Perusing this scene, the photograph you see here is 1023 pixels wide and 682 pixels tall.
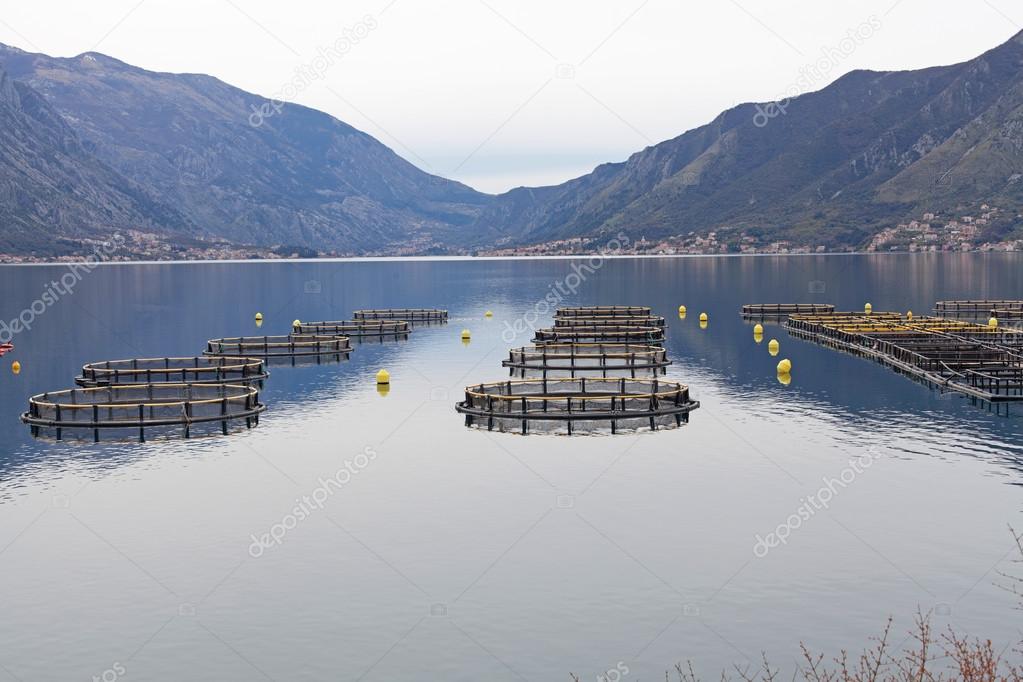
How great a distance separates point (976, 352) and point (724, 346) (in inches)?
1357

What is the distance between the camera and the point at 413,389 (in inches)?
3888

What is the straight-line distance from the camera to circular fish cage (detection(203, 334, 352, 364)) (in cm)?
12150

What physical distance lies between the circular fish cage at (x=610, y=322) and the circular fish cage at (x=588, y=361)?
2863 cm

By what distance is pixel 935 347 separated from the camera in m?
110

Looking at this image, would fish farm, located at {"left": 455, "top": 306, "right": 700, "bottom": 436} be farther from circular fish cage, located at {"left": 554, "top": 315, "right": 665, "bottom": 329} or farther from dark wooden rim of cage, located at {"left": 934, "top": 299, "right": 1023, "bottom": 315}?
dark wooden rim of cage, located at {"left": 934, "top": 299, "right": 1023, "bottom": 315}

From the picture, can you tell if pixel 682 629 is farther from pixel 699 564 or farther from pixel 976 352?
pixel 976 352

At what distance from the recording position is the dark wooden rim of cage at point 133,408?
75963mm

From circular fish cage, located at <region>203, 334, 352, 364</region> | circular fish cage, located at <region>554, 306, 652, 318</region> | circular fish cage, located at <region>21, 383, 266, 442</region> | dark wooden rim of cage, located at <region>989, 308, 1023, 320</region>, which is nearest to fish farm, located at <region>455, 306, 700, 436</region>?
circular fish cage, located at <region>21, 383, 266, 442</region>

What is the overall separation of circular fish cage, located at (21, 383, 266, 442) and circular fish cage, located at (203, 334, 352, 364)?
35.1 meters

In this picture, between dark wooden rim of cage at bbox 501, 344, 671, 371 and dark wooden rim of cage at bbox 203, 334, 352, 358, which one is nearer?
dark wooden rim of cage at bbox 501, 344, 671, 371

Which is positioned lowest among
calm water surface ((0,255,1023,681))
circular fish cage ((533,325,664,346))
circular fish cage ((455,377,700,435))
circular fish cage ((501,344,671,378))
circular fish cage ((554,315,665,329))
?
calm water surface ((0,255,1023,681))

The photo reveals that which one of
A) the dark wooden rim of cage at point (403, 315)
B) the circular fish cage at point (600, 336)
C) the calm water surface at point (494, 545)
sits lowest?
the calm water surface at point (494, 545)

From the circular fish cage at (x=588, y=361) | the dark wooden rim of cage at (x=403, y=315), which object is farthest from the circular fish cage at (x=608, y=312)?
the circular fish cage at (x=588, y=361)

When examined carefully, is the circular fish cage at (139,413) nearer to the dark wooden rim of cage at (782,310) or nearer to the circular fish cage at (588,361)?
the circular fish cage at (588,361)
